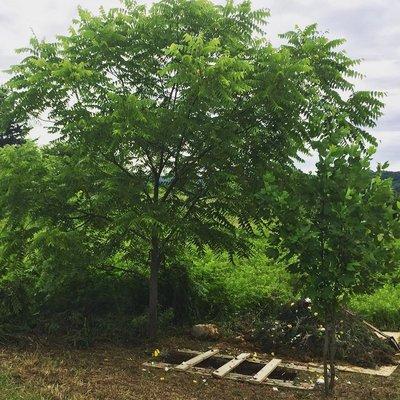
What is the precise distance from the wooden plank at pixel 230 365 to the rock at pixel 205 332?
1090 millimetres

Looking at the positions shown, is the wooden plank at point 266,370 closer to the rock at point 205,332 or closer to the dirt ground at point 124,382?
the dirt ground at point 124,382

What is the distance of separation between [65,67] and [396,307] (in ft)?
26.9

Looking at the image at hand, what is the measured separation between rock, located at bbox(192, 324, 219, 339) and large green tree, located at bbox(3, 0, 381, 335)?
1.64 metres

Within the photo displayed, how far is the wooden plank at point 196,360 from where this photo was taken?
22.7 ft

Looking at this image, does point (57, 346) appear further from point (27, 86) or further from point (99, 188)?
point (27, 86)

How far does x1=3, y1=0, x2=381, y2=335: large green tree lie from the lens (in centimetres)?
684

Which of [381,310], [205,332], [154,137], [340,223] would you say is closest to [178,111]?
[154,137]

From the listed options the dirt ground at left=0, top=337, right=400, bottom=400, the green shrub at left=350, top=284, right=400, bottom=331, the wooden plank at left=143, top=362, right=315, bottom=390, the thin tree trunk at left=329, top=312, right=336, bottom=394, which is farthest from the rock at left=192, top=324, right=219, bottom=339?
the green shrub at left=350, top=284, right=400, bottom=331

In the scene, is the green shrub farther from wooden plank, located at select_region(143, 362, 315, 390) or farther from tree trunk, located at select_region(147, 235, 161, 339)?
tree trunk, located at select_region(147, 235, 161, 339)

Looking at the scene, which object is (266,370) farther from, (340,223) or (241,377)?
(340,223)

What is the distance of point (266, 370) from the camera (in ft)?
22.6

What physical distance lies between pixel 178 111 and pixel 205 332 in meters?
3.92

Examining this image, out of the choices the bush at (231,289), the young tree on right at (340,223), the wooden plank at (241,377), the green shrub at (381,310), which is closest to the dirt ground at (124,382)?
the wooden plank at (241,377)

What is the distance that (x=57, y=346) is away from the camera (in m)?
7.78
